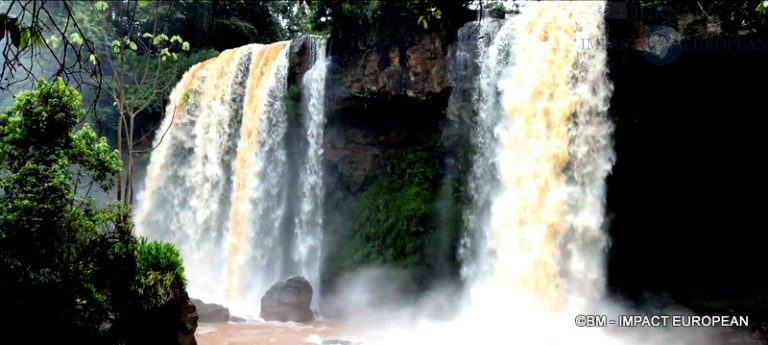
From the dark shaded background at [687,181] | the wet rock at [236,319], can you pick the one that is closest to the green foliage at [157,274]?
the wet rock at [236,319]

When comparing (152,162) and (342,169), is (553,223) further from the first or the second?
(152,162)

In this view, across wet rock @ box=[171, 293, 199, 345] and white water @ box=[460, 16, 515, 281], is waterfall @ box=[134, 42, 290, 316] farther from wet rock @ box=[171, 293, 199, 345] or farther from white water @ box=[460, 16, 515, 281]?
wet rock @ box=[171, 293, 199, 345]

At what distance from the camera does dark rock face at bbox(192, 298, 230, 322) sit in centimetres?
1089

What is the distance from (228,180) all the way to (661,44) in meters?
10.6

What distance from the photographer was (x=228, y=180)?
15.2m

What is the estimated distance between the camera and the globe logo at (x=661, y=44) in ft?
32.1

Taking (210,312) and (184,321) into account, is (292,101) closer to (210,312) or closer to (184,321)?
(210,312)

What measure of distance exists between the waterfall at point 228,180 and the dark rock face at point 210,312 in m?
2.54

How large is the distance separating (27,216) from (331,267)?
8.76 meters

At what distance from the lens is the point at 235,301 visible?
45.3 feet

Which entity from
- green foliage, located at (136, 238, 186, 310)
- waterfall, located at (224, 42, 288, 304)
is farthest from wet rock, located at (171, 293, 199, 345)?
waterfall, located at (224, 42, 288, 304)

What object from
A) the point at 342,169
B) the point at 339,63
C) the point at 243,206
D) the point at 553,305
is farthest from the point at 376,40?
the point at 553,305

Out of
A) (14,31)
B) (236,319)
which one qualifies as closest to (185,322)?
(236,319)

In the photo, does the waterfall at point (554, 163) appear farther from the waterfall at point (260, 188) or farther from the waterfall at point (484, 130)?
the waterfall at point (260, 188)
